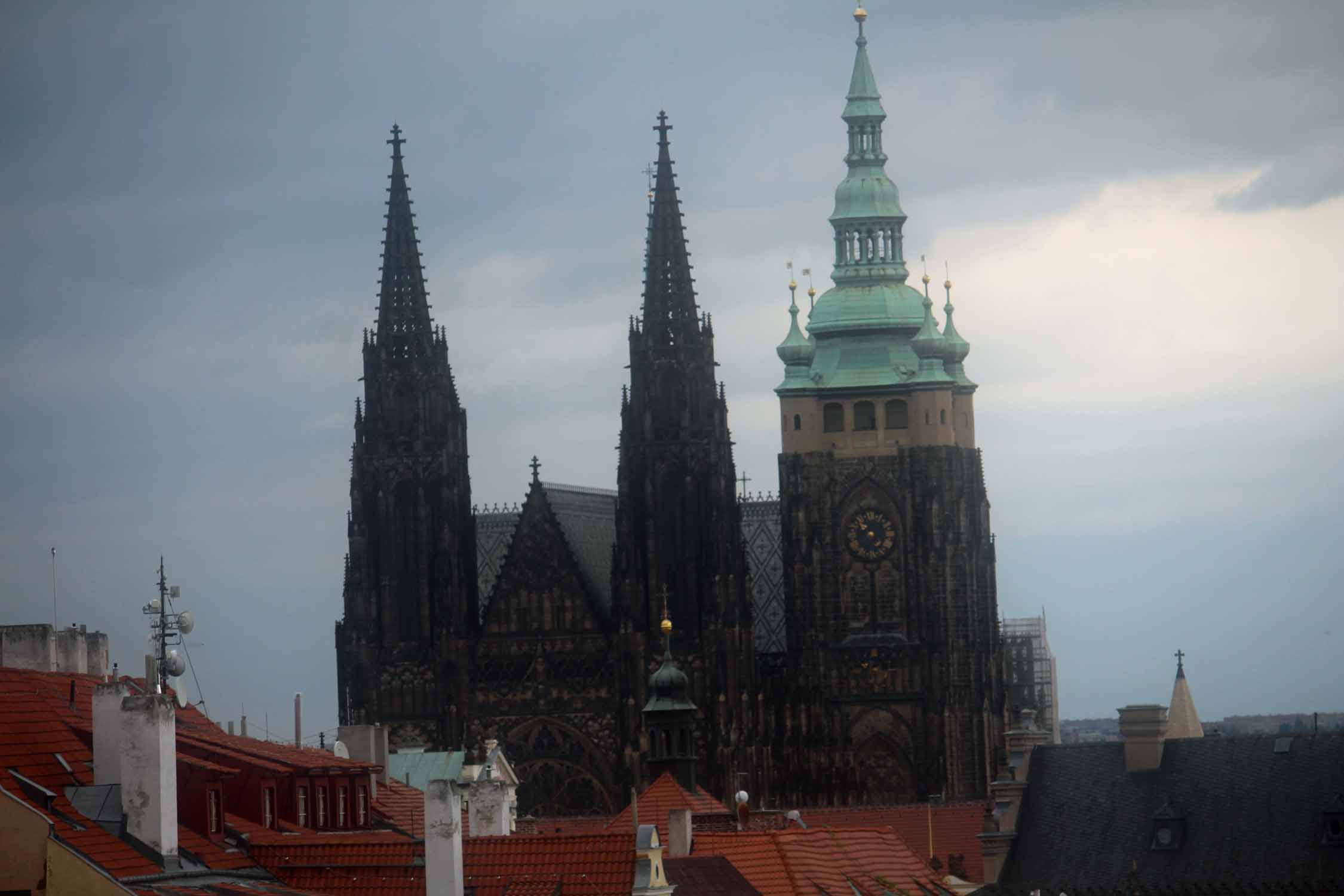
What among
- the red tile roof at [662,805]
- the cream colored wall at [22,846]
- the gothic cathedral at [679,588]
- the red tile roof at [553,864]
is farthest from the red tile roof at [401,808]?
the gothic cathedral at [679,588]

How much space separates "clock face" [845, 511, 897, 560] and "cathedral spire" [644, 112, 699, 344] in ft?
35.3

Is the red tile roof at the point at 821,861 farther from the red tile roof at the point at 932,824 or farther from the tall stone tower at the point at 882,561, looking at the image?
the tall stone tower at the point at 882,561

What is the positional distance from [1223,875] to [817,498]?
157 ft

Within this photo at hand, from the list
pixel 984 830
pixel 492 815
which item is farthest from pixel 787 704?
pixel 492 815

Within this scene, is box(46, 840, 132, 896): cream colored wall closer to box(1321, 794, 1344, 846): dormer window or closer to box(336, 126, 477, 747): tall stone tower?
box(1321, 794, 1344, 846): dormer window

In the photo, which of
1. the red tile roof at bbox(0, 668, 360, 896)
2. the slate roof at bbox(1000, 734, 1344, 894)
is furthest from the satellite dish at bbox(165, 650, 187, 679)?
the slate roof at bbox(1000, 734, 1344, 894)

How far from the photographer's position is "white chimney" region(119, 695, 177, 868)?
52.5 meters

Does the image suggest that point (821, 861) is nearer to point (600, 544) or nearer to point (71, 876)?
point (71, 876)

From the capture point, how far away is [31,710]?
188 feet

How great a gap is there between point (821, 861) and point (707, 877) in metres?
6.50

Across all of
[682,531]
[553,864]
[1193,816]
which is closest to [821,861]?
[553,864]

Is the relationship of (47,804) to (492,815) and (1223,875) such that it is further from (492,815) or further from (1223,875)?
(1223,875)

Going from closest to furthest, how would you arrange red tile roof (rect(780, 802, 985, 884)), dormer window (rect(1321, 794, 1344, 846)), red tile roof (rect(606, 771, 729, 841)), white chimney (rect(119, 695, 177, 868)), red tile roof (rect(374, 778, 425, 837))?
white chimney (rect(119, 695, 177, 868)), red tile roof (rect(374, 778, 425, 837)), red tile roof (rect(606, 771, 729, 841)), dormer window (rect(1321, 794, 1344, 846)), red tile roof (rect(780, 802, 985, 884))

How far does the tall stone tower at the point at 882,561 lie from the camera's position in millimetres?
127125
